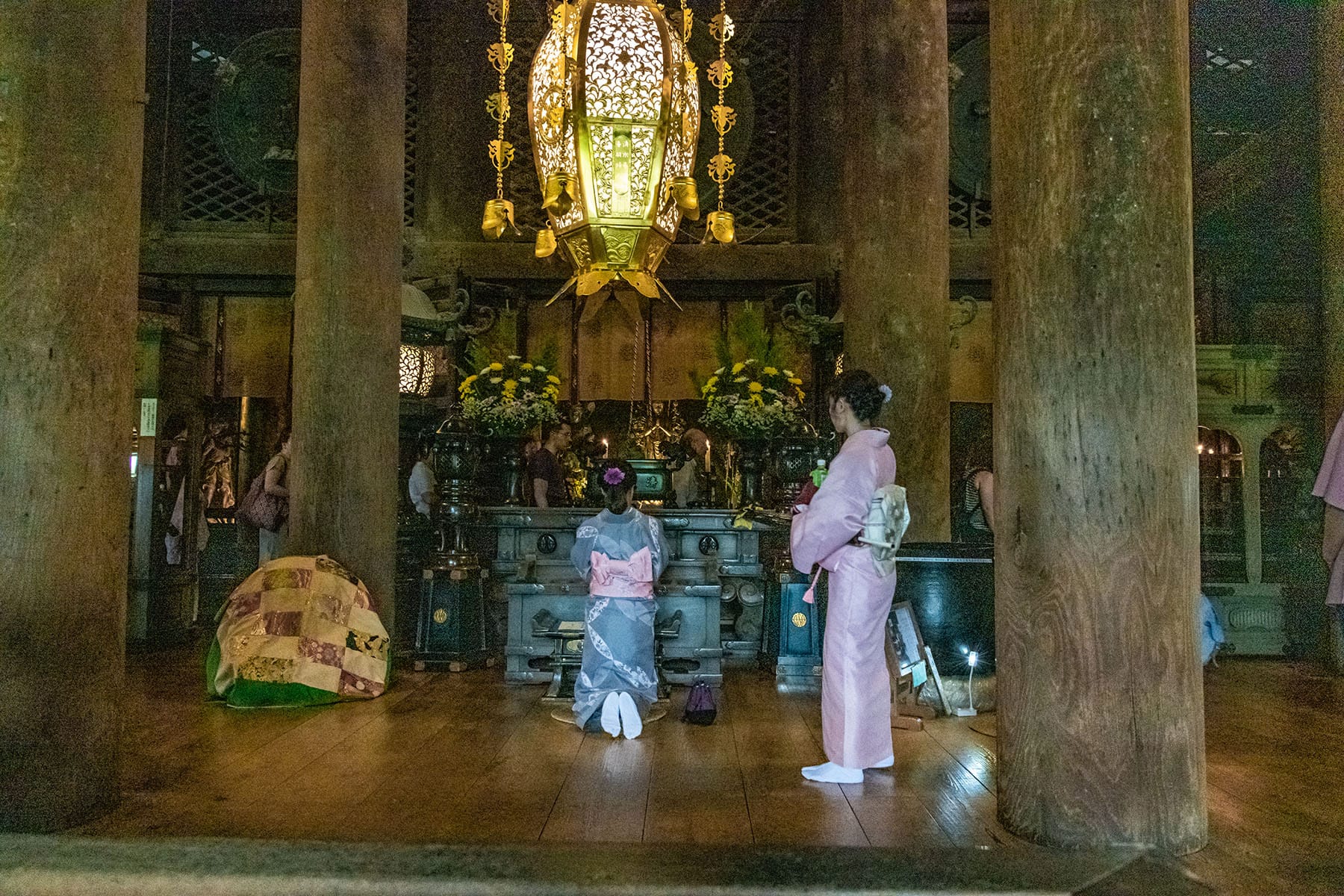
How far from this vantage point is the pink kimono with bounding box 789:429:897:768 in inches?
143

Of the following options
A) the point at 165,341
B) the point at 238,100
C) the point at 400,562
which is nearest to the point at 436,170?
the point at 238,100

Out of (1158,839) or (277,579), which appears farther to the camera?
(277,579)

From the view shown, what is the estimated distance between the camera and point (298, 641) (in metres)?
4.99

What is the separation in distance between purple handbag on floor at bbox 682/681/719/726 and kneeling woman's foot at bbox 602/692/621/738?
38cm

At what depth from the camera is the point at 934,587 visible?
4.95 m

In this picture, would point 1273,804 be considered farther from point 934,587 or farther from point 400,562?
point 400,562

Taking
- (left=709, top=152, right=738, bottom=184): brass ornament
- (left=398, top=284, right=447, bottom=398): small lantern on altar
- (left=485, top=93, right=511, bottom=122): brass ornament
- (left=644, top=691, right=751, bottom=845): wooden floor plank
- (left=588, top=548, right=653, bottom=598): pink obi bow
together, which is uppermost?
(left=485, top=93, right=511, bottom=122): brass ornament

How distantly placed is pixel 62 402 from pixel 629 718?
253cm

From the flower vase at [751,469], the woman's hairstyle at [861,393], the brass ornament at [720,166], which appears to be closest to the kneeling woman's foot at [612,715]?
the woman's hairstyle at [861,393]

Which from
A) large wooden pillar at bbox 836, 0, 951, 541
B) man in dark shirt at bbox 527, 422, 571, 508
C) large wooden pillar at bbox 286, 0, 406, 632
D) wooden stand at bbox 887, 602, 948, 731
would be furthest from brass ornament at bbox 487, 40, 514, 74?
wooden stand at bbox 887, 602, 948, 731

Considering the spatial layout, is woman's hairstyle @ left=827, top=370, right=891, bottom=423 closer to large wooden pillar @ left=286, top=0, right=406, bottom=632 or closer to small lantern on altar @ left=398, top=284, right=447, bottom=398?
large wooden pillar @ left=286, top=0, right=406, bottom=632

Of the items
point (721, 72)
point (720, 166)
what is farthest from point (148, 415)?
point (721, 72)

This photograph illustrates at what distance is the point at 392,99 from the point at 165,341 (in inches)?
108

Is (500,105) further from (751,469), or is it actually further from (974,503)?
(974,503)
